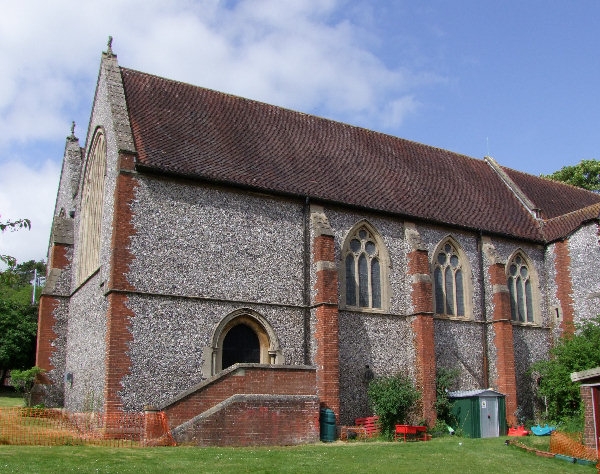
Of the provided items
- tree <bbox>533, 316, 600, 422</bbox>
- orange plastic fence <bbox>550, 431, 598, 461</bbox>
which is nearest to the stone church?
tree <bbox>533, 316, 600, 422</bbox>

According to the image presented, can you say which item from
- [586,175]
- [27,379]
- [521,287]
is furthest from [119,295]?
[586,175]

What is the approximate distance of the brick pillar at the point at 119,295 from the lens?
18.1 metres

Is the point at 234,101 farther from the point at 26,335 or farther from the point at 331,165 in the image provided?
the point at 26,335

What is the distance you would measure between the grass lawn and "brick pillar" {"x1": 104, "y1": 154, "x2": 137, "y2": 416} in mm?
2467

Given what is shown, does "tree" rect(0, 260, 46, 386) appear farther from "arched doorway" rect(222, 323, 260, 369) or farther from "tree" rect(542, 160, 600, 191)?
"tree" rect(542, 160, 600, 191)

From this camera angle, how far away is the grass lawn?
12.8 m

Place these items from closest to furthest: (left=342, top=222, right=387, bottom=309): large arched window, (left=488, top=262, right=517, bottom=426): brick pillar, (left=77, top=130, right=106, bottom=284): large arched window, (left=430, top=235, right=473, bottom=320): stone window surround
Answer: (left=77, top=130, right=106, bottom=284): large arched window, (left=342, top=222, right=387, bottom=309): large arched window, (left=488, top=262, right=517, bottom=426): brick pillar, (left=430, top=235, right=473, bottom=320): stone window surround

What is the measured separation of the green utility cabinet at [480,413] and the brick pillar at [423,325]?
102cm

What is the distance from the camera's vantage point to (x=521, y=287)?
27.9 metres

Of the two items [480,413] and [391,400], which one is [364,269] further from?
[480,413]

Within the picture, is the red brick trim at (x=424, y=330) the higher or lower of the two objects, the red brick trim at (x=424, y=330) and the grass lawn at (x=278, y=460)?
the higher

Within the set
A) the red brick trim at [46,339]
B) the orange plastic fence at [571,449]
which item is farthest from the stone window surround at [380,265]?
the red brick trim at [46,339]

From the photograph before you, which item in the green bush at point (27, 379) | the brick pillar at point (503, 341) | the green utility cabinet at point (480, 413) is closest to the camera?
the green utility cabinet at point (480, 413)

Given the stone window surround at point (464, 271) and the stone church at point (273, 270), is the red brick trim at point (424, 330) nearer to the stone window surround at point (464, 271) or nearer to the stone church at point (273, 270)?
the stone church at point (273, 270)
